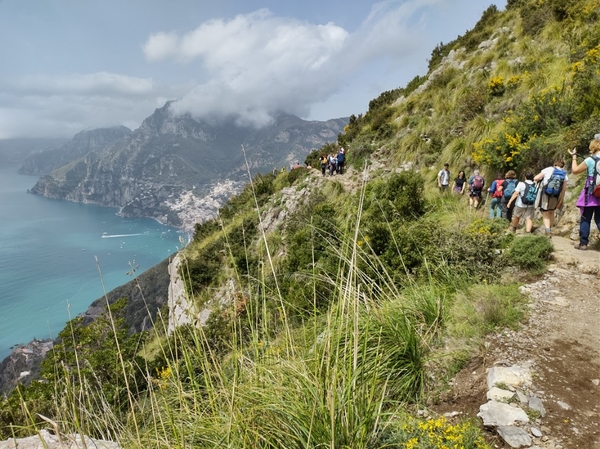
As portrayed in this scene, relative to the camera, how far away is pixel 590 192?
18.0 ft

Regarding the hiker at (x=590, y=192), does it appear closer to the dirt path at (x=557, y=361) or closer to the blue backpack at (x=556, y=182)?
the blue backpack at (x=556, y=182)

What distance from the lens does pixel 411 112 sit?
1764 centimetres

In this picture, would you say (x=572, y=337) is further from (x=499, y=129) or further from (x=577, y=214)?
(x=499, y=129)

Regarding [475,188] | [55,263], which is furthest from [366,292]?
[55,263]

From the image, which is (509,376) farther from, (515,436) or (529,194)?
(529,194)

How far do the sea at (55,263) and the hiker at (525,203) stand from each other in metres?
40.1

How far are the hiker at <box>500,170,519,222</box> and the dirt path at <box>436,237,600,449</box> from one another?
3560mm

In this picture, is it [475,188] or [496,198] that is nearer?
[496,198]

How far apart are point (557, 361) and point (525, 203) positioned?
A: 4.94m

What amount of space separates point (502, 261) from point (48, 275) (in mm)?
117892

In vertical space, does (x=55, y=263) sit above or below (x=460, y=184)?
below

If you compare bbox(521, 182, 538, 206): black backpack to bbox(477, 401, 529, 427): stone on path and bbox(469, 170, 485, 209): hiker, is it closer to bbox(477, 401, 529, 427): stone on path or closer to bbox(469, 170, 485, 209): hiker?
bbox(469, 170, 485, 209): hiker

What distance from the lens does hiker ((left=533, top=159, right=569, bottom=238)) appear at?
20.6 ft

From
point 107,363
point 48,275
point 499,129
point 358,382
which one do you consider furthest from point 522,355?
point 48,275
